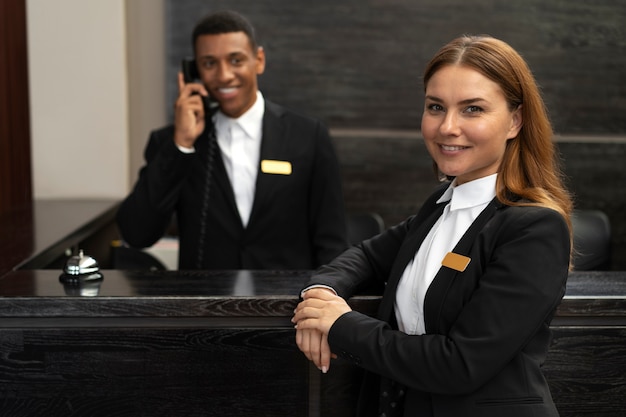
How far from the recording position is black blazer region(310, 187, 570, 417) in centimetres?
141

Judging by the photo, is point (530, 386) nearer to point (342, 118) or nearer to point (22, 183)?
point (342, 118)

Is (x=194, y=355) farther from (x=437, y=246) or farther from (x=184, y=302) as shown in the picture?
(x=437, y=246)

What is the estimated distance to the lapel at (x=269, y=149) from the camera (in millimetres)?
2650

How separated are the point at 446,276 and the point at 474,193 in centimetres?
18

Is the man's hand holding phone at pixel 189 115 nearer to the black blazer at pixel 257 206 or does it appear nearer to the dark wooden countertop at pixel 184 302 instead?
the black blazer at pixel 257 206

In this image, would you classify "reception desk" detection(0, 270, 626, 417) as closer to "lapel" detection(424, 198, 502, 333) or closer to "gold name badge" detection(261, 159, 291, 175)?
"lapel" detection(424, 198, 502, 333)

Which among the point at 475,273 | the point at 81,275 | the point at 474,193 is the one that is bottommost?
the point at 81,275

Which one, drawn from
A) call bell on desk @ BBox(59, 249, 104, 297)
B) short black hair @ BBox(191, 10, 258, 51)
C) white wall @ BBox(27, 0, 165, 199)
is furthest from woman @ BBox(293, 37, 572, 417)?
white wall @ BBox(27, 0, 165, 199)

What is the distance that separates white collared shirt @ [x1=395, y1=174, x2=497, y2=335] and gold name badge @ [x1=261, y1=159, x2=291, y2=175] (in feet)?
3.54

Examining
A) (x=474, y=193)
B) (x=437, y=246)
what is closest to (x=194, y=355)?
(x=437, y=246)

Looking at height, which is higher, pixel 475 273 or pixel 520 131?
pixel 520 131

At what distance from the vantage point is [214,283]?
6.58 ft

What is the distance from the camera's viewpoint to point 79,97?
388 cm

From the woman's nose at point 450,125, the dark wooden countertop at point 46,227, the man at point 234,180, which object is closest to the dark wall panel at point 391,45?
the dark wooden countertop at point 46,227
